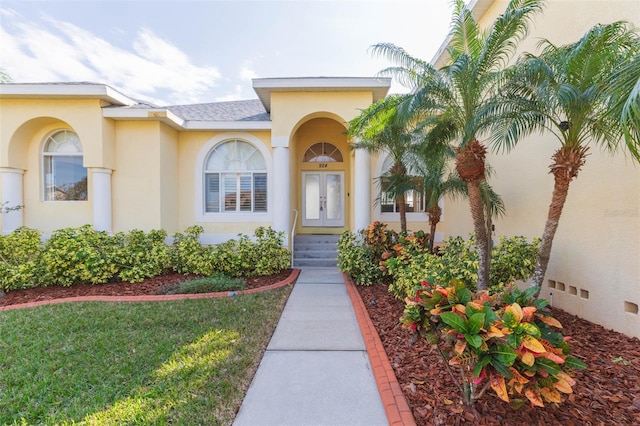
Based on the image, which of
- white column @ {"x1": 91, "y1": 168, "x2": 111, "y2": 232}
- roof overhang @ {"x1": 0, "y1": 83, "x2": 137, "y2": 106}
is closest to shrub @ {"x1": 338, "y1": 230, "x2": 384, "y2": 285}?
white column @ {"x1": 91, "y1": 168, "x2": 111, "y2": 232}

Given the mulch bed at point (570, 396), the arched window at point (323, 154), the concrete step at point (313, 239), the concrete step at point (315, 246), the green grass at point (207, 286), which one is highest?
the arched window at point (323, 154)

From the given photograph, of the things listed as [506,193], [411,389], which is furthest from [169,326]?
[506,193]

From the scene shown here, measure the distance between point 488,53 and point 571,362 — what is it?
406cm

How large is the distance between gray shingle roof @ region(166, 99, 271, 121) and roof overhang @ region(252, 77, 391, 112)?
1.64 metres

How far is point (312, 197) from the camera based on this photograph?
428 inches

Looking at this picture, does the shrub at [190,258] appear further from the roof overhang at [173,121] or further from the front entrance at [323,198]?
the front entrance at [323,198]

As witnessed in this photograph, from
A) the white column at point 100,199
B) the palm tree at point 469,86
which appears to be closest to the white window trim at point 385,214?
the palm tree at point 469,86

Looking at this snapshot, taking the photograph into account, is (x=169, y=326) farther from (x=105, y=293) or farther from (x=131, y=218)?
(x=131, y=218)

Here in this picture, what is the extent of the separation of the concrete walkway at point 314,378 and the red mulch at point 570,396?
17.3 inches

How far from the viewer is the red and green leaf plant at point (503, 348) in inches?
80.7

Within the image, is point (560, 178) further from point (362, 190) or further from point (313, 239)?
point (313, 239)

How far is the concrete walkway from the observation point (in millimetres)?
2672

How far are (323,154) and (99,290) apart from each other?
8.06 meters

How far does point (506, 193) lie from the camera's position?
6.66 m
